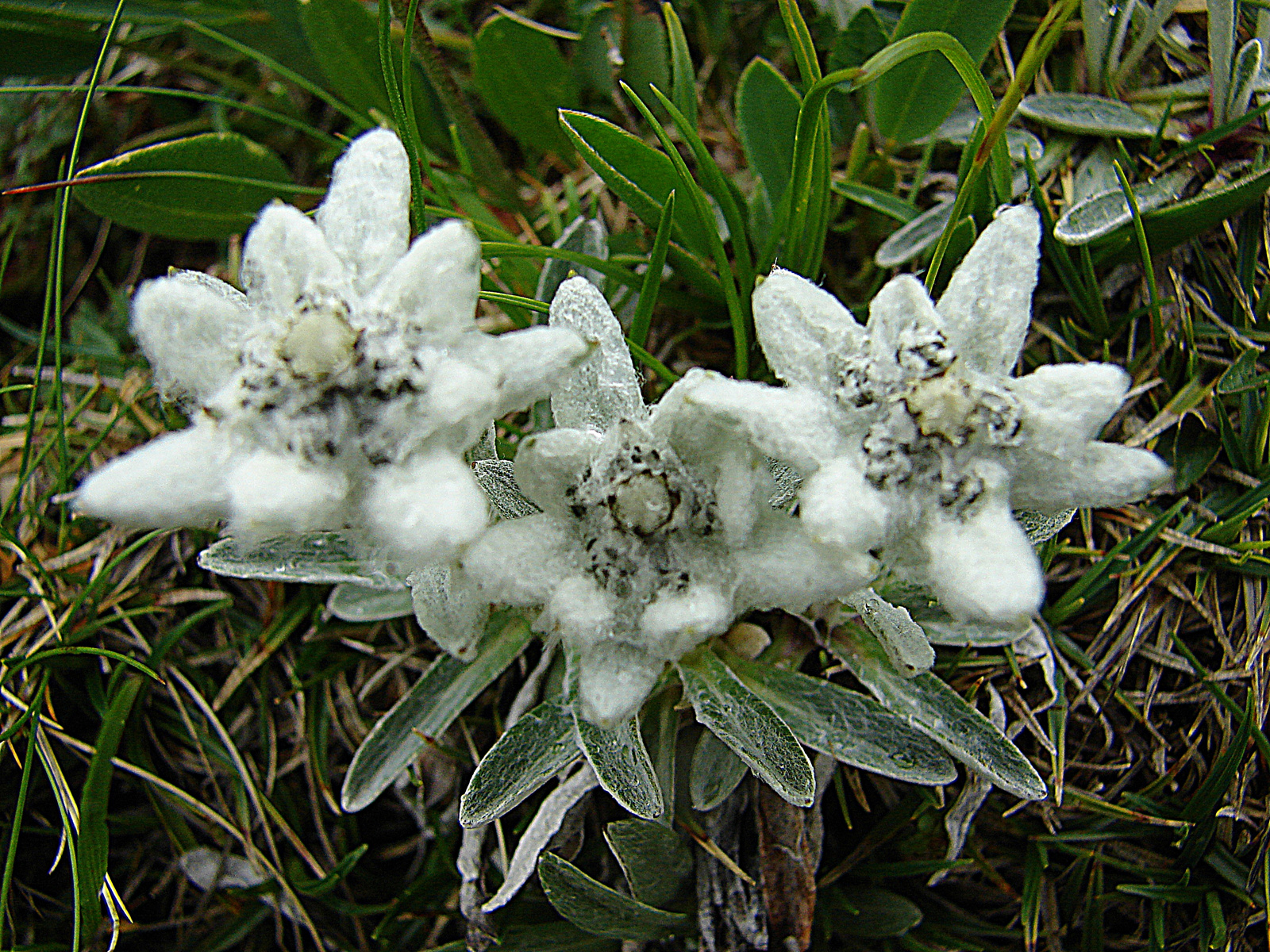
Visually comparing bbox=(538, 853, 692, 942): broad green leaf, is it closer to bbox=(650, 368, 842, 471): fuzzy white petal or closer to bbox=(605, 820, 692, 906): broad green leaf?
bbox=(605, 820, 692, 906): broad green leaf

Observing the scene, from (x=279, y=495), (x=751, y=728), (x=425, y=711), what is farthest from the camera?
(x=425, y=711)

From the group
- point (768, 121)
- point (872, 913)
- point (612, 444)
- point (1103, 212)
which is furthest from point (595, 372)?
point (872, 913)

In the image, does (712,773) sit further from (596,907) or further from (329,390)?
(329,390)

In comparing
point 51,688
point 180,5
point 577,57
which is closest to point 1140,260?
point 577,57

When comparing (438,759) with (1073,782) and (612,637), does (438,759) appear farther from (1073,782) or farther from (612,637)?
(1073,782)

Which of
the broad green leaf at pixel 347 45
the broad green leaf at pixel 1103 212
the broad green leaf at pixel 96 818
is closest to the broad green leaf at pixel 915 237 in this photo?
the broad green leaf at pixel 1103 212

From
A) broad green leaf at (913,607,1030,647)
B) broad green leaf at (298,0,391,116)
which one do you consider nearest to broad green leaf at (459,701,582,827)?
broad green leaf at (913,607,1030,647)
